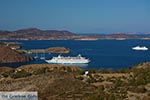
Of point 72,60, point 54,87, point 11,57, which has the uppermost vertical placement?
point 54,87

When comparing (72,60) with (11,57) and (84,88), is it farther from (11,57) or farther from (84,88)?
(84,88)

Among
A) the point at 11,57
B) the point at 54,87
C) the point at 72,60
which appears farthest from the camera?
the point at 11,57

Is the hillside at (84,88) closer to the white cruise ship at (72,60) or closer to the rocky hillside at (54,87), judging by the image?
the rocky hillside at (54,87)

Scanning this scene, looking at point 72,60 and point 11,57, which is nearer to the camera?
point 72,60

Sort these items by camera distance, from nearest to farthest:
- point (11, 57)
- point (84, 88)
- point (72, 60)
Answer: point (84, 88), point (72, 60), point (11, 57)

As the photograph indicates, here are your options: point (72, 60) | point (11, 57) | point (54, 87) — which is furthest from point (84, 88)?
point (11, 57)

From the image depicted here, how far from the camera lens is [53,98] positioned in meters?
14.9

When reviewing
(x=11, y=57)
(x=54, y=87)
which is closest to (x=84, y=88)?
(x=54, y=87)

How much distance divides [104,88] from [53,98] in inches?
117

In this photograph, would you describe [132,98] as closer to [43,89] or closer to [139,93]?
[139,93]

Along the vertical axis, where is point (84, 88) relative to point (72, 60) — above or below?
above

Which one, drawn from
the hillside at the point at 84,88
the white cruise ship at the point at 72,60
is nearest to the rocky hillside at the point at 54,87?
the hillside at the point at 84,88

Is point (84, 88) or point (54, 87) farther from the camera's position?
point (54, 87)

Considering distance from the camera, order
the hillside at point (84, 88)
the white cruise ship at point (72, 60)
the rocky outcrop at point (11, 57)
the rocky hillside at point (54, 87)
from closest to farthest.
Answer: the hillside at point (84, 88), the rocky hillside at point (54, 87), the white cruise ship at point (72, 60), the rocky outcrop at point (11, 57)
